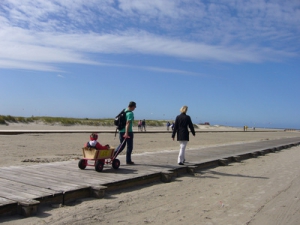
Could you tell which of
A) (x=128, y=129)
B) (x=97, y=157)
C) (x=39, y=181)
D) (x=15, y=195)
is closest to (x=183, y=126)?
(x=128, y=129)

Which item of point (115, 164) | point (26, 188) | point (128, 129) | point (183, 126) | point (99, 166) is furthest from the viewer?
point (183, 126)

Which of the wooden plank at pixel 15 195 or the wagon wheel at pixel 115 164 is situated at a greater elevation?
the wagon wheel at pixel 115 164

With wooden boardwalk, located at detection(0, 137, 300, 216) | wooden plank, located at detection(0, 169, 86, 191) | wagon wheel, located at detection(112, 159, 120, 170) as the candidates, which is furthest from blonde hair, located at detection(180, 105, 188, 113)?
wooden plank, located at detection(0, 169, 86, 191)

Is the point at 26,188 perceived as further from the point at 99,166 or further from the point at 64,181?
the point at 99,166

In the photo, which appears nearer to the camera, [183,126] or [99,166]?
[99,166]

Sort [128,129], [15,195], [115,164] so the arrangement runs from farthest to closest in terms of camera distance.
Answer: [128,129]
[115,164]
[15,195]

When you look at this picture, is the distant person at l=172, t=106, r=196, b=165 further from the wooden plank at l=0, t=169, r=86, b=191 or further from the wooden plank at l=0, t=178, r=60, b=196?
the wooden plank at l=0, t=178, r=60, b=196

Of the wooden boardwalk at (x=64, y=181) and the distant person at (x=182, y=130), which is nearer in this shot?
the wooden boardwalk at (x=64, y=181)

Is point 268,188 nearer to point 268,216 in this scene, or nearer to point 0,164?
point 268,216

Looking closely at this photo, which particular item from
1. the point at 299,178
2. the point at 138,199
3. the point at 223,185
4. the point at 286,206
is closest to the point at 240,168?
the point at 299,178

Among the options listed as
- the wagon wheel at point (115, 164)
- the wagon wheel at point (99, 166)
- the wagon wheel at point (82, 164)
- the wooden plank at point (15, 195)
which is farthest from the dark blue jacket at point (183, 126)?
the wooden plank at point (15, 195)

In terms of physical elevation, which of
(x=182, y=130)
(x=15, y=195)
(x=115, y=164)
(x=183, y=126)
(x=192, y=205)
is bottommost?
(x=192, y=205)

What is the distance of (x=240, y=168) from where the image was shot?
37.6ft

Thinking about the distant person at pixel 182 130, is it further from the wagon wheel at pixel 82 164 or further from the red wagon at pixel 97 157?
the wagon wheel at pixel 82 164
